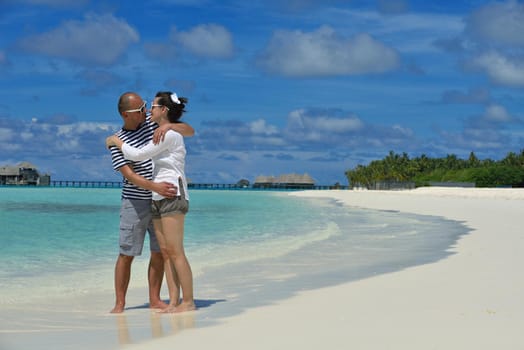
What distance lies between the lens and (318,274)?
831cm

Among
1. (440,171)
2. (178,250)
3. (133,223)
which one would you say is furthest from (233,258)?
(440,171)

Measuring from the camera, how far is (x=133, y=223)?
5551 mm

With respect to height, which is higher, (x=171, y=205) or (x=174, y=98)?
(x=174, y=98)

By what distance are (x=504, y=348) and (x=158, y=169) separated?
2.85 metres

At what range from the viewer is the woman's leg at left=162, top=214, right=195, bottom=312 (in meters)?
5.50

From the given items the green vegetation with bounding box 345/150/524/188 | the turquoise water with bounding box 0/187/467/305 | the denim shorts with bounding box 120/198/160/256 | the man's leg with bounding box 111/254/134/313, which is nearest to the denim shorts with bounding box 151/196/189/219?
the denim shorts with bounding box 120/198/160/256

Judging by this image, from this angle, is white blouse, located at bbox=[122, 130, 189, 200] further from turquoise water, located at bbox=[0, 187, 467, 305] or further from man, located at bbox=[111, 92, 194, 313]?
turquoise water, located at bbox=[0, 187, 467, 305]

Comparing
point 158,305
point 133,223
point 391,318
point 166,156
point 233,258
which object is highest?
point 166,156

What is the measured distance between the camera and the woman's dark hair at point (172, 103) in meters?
5.50

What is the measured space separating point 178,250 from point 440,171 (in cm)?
11785

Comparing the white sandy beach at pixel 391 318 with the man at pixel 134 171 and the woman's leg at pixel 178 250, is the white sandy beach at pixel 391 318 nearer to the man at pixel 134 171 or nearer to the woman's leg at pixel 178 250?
the woman's leg at pixel 178 250

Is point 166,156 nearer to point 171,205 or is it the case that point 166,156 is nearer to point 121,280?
point 171,205

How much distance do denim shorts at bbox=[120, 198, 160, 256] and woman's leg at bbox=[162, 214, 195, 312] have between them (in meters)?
0.19

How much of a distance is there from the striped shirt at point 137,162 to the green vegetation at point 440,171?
94482 millimetres
